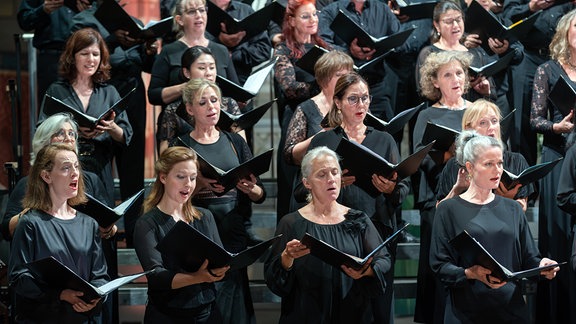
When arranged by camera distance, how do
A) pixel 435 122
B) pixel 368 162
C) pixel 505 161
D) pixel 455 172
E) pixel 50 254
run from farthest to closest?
pixel 435 122, pixel 505 161, pixel 455 172, pixel 368 162, pixel 50 254

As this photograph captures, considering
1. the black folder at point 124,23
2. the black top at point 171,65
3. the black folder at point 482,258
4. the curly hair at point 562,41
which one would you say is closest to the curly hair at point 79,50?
the black folder at point 124,23

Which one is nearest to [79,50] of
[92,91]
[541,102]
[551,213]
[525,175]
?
[92,91]

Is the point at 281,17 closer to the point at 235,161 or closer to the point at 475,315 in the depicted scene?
the point at 235,161

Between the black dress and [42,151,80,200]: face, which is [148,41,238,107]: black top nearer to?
[42,151,80,200]: face

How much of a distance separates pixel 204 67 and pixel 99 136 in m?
0.66

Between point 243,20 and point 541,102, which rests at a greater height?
point 243,20

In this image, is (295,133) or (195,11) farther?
(195,11)

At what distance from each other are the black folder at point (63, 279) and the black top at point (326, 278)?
0.75m

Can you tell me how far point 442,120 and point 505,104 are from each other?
0.89m

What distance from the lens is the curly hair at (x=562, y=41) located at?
6062 mm

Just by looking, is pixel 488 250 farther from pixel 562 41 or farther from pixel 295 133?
pixel 562 41

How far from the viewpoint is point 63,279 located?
429 centimetres

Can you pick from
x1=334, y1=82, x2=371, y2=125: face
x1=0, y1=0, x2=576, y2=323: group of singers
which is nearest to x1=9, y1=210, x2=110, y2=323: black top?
x1=0, y1=0, x2=576, y2=323: group of singers

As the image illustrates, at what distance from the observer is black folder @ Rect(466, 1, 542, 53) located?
6.01 metres
